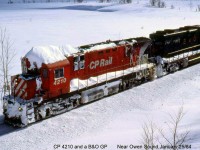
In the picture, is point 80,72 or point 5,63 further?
point 5,63

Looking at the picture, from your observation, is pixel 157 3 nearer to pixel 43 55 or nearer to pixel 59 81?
pixel 59 81

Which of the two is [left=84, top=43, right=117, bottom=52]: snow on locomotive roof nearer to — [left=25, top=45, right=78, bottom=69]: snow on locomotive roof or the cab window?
[left=25, top=45, right=78, bottom=69]: snow on locomotive roof

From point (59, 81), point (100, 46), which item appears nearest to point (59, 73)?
point (59, 81)

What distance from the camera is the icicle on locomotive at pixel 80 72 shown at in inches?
581

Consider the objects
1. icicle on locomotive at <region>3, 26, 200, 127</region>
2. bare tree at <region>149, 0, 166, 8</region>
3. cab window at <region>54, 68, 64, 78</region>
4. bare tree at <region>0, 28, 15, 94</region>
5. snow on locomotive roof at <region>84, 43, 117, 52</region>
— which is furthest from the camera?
bare tree at <region>149, 0, 166, 8</region>

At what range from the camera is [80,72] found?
17312 millimetres

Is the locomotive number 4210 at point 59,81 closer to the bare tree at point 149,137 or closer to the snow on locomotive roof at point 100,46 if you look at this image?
the snow on locomotive roof at point 100,46

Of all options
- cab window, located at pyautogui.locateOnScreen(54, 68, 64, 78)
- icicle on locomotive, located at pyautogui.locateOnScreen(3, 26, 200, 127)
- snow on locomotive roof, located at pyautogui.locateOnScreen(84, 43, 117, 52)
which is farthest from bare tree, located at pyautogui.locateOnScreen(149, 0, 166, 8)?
cab window, located at pyautogui.locateOnScreen(54, 68, 64, 78)

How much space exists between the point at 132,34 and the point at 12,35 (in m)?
15.6

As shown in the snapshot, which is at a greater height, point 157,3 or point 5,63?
point 157,3

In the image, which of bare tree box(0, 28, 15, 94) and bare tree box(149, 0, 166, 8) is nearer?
bare tree box(0, 28, 15, 94)

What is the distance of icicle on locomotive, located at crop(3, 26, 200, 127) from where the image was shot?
48.4ft

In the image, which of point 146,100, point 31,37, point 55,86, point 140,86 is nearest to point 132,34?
point 31,37

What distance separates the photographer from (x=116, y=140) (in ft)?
42.9
